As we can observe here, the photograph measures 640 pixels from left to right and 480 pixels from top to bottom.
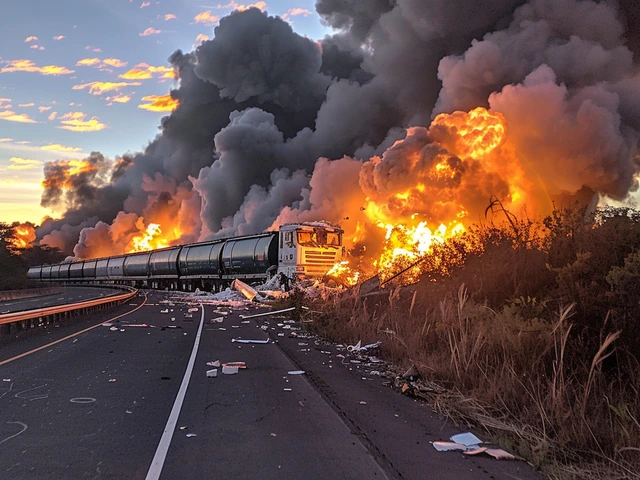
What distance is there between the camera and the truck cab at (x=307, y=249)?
32406 millimetres

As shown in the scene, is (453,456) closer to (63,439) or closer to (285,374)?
(63,439)

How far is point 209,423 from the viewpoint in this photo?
6309 millimetres

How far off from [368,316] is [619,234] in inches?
329

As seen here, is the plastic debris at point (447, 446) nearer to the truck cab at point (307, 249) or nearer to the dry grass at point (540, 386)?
the dry grass at point (540, 386)

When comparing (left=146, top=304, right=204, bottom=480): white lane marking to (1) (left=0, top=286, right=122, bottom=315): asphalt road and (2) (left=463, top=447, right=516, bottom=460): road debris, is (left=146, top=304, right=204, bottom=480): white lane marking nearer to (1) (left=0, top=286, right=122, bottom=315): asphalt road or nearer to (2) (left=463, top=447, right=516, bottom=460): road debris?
(2) (left=463, top=447, right=516, bottom=460): road debris

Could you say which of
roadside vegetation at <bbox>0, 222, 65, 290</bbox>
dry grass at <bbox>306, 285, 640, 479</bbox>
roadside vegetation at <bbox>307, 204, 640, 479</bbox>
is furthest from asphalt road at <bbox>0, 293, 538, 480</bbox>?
roadside vegetation at <bbox>0, 222, 65, 290</bbox>

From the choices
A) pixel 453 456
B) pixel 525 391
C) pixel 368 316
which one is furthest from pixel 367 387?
pixel 368 316

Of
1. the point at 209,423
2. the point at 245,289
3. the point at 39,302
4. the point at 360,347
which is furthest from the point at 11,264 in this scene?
the point at 209,423

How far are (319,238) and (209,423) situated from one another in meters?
27.3

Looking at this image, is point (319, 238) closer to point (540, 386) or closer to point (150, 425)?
point (540, 386)

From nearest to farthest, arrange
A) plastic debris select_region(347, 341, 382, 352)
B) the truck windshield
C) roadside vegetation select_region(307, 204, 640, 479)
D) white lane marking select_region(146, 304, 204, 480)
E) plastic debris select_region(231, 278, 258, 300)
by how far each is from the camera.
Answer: white lane marking select_region(146, 304, 204, 480) → roadside vegetation select_region(307, 204, 640, 479) → plastic debris select_region(347, 341, 382, 352) → plastic debris select_region(231, 278, 258, 300) → the truck windshield

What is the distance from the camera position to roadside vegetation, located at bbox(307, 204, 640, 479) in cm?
579

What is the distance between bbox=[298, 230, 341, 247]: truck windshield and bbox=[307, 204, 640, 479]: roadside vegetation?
66.3ft

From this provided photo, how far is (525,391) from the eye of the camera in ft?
23.7
